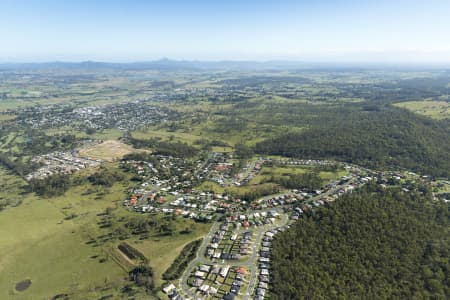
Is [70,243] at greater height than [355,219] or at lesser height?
lesser

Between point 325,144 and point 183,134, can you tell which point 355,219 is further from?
point 183,134

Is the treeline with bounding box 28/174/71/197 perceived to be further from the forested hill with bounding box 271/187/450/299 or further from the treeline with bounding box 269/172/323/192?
the forested hill with bounding box 271/187/450/299

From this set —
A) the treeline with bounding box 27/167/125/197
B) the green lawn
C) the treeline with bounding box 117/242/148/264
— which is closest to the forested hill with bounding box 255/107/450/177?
the treeline with bounding box 27/167/125/197

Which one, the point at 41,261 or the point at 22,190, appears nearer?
the point at 41,261

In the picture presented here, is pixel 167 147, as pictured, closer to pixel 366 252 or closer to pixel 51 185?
pixel 51 185

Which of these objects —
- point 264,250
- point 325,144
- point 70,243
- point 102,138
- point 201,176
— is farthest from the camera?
point 102,138

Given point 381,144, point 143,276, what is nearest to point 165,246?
point 143,276

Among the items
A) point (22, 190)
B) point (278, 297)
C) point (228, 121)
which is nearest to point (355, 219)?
point (278, 297)
